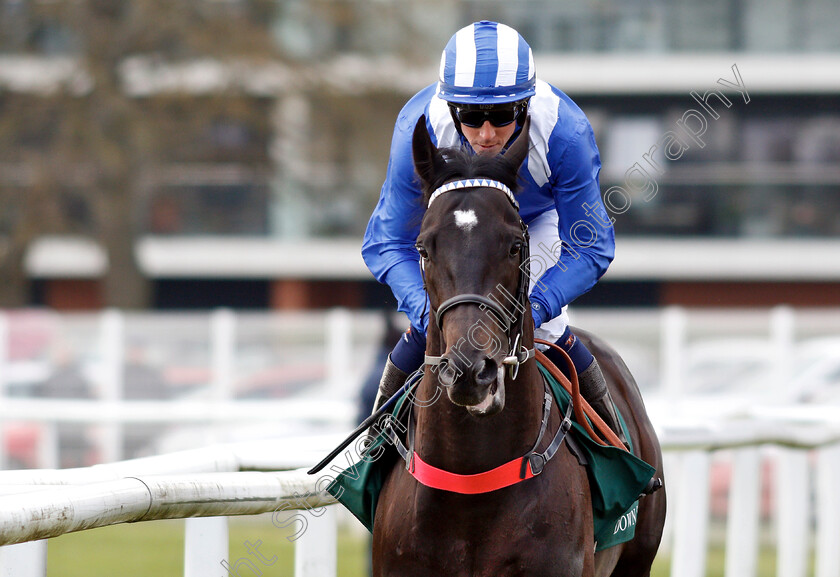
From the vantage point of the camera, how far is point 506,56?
3.66 meters

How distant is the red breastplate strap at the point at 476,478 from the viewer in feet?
10.8

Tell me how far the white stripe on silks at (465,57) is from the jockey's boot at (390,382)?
92 cm

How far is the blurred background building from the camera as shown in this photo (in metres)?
19.7

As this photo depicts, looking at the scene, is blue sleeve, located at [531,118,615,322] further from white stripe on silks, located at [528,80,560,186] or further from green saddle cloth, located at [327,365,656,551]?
green saddle cloth, located at [327,365,656,551]

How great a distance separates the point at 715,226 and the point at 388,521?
22.7 m

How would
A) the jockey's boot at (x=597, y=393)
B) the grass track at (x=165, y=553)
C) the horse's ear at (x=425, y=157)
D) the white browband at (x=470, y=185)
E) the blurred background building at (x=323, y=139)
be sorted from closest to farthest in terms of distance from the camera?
the white browband at (x=470, y=185) → the horse's ear at (x=425, y=157) → the jockey's boot at (x=597, y=393) → the grass track at (x=165, y=553) → the blurred background building at (x=323, y=139)

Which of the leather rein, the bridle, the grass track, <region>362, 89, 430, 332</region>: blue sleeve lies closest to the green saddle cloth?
the leather rein

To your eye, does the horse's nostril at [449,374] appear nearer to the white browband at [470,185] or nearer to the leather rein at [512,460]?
the leather rein at [512,460]

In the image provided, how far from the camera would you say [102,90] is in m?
19.4

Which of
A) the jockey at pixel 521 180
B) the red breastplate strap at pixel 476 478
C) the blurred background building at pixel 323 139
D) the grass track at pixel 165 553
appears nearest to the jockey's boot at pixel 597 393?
the jockey at pixel 521 180

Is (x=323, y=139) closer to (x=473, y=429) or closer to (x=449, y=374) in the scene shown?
(x=473, y=429)

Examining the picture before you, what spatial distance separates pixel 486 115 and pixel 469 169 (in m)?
0.35

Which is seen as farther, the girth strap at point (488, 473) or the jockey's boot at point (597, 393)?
the jockey's boot at point (597, 393)

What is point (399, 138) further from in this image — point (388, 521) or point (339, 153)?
point (339, 153)
